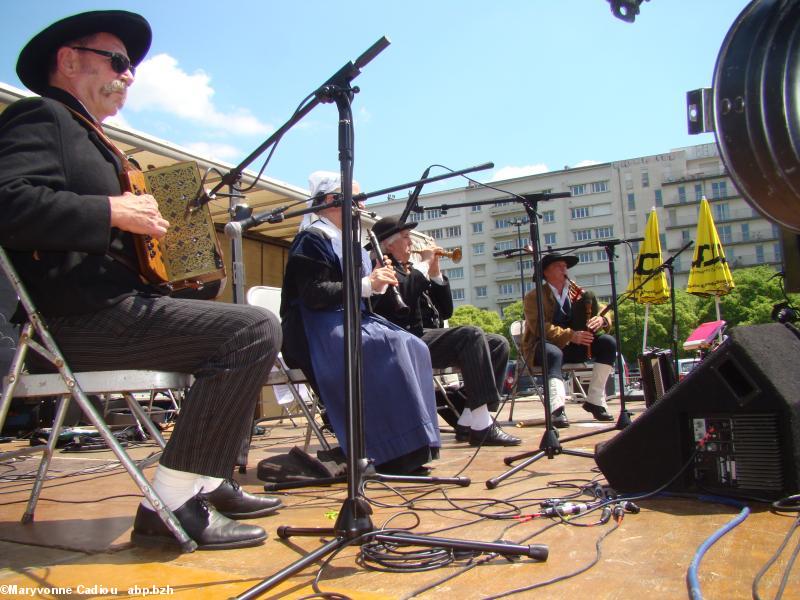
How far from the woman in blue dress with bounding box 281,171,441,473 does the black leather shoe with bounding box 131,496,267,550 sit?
1.10 metres

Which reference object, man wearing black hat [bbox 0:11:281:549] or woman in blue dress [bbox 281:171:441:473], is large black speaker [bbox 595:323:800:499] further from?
man wearing black hat [bbox 0:11:281:549]

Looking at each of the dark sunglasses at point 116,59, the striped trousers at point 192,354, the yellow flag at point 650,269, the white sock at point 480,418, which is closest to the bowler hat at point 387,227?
the white sock at point 480,418

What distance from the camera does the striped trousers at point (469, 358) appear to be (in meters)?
4.19

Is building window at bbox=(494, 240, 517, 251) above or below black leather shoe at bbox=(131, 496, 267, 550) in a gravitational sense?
above

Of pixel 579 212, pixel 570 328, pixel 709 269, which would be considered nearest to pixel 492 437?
pixel 570 328

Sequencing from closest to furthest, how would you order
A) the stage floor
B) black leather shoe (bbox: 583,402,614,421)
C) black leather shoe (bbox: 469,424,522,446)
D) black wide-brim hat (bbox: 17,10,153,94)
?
the stage floor
black wide-brim hat (bbox: 17,10,153,94)
black leather shoe (bbox: 469,424,522,446)
black leather shoe (bbox: 583,402,614,421)

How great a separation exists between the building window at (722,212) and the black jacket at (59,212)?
74529 millimetres

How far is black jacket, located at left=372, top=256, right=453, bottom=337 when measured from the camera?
4.25m

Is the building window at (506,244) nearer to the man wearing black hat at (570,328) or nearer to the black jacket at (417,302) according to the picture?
the man wearing black hat at (570,328)

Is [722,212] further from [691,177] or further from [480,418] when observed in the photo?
[480,418]

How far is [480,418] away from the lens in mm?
4188

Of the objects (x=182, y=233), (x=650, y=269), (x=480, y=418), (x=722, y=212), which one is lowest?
(x=480, y=418)

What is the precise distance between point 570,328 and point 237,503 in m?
4.38

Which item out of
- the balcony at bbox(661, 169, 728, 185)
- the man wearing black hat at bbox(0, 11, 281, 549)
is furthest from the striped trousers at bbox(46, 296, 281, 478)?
the balcony at bbox(661, 169, 728, 185)
